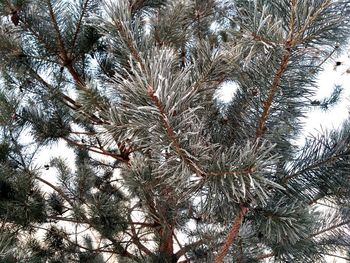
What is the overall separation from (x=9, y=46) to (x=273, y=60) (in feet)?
2.35

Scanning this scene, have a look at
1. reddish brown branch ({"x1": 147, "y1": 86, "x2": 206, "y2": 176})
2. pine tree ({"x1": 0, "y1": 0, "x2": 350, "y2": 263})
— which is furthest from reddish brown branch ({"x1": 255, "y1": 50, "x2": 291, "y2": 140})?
reddish brown branch ({"x1": 147, "y1": 86, "x2": 206, "y2": 176})

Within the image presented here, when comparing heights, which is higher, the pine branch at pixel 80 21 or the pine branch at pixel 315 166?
the pine branch at pixel 80 21

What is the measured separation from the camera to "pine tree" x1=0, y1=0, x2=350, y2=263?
0.41 m

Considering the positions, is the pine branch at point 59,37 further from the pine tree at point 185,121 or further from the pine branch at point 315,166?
the pine branch at point 315,166

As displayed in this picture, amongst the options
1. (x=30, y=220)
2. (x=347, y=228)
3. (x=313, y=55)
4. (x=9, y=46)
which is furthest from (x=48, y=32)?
(x=347, y=228)

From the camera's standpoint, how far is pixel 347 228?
0.74 metres

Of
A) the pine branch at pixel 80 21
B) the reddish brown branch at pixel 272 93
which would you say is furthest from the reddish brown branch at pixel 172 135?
the pine branch at pixel 80 21

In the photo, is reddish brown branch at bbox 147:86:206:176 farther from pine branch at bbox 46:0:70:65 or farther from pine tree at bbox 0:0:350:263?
pine branch at bbox 46:0:70:65

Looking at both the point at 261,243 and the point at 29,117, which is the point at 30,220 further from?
the point at 261,243

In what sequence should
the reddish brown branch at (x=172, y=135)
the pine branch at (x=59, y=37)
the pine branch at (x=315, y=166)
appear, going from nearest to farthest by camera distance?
Answer: the reddish brown branch at (x=172, y=135) < the pine branch at (x=315, y=166) < the pine branch at (x=59, y=37)

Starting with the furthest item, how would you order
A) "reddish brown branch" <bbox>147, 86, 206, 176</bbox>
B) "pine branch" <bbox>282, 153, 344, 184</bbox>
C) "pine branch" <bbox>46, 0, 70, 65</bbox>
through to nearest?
"pine branch" <bbox>46, 0, 70, 65</bbox>
"pine branch" <bbox>282, 153, 344, 184</bbox>
"reddish brown branch" <bbox>147, 86, 206, 176</bbox>

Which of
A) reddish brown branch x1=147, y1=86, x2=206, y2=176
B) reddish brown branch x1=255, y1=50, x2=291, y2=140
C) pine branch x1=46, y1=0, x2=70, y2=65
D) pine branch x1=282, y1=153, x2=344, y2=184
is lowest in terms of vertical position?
reddish brown branch x1=147, y1=86, x2=206, y2=176

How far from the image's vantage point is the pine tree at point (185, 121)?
409 millimetres

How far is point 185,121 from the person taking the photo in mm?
400
